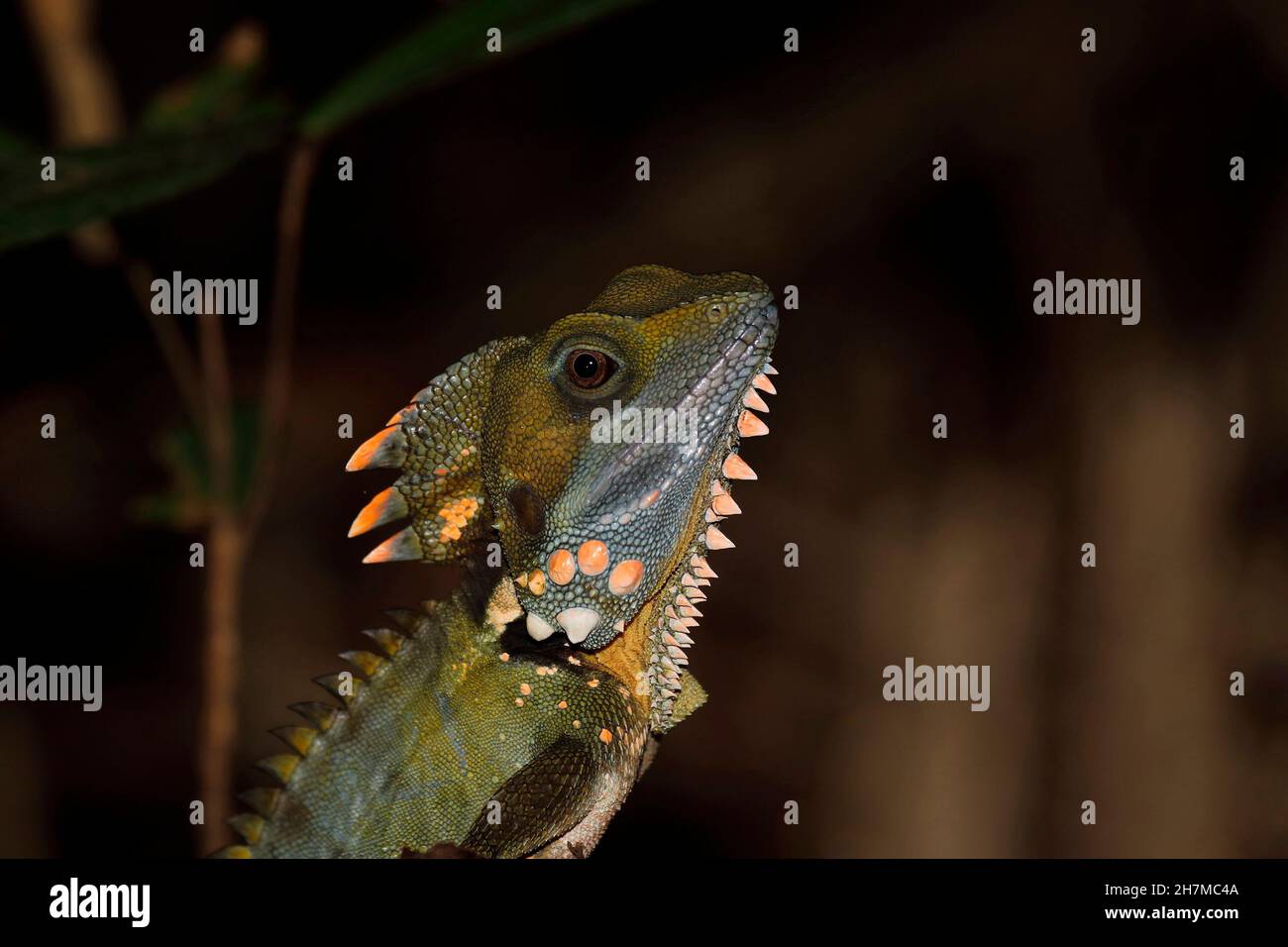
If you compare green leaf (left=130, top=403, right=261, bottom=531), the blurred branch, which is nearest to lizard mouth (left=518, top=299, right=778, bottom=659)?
the blurred branch

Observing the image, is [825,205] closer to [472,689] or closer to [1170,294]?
A: [1170,294]

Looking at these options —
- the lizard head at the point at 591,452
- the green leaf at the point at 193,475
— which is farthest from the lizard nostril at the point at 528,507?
the green leaf at the point at 193,475

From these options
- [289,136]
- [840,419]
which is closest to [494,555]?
[289,136]

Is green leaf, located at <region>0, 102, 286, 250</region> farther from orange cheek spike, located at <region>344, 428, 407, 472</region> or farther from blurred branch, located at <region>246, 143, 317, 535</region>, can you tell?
orange cheek spike, located at <region>344, 428, 407, 472</region>

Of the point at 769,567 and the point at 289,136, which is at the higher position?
the point at 289,136
